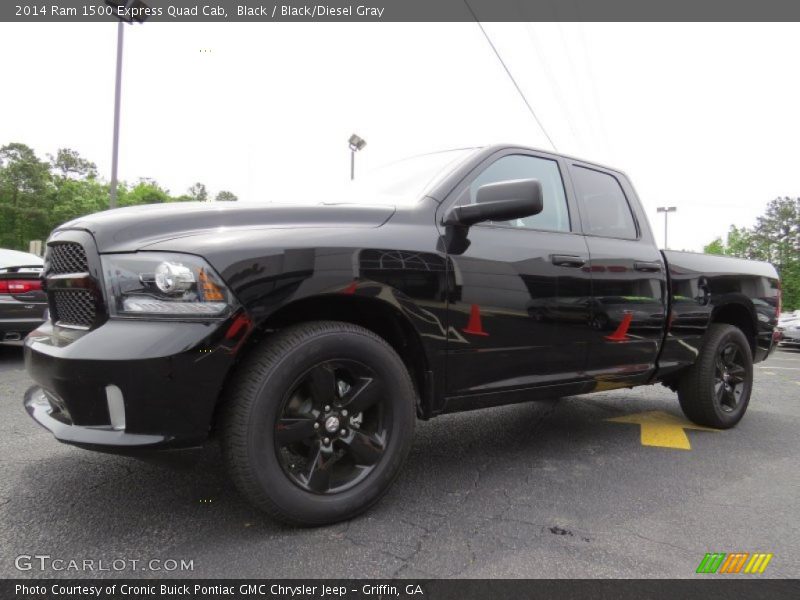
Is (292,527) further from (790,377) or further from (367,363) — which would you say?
(790,377)

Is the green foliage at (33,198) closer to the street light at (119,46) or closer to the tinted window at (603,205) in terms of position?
the street light at (119,46)

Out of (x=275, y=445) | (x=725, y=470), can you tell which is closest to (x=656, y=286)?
(x=725, y=470)

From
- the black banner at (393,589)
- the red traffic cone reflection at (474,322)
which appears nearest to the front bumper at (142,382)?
the black banner at (393,589)

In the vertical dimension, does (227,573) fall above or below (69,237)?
below

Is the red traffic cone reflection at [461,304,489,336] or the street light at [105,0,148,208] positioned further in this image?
the street light at [105,0,148,208]

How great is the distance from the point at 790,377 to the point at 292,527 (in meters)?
8.33

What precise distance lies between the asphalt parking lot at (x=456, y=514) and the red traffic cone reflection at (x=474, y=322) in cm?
79

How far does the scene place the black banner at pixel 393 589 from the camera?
5.58 feet

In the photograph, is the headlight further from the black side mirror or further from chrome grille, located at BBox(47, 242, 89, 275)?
the black side mirror

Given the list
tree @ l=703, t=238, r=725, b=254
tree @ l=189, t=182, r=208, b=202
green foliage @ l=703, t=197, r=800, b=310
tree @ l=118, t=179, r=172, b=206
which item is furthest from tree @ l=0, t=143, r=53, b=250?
tree @ l=703, t=238, r=725, b=254

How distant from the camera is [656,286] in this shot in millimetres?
3594

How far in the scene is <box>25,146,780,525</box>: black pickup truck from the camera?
189cm

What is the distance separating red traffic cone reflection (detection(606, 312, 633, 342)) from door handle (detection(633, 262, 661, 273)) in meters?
0.32

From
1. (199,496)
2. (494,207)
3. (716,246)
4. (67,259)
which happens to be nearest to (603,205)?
(494,207)
